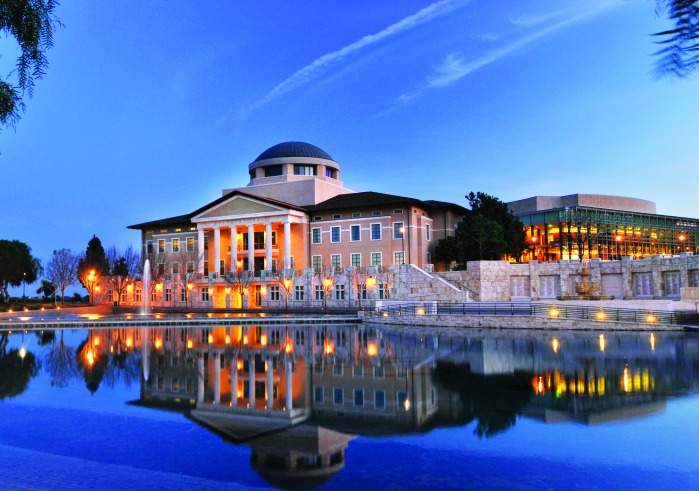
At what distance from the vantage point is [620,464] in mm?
9273

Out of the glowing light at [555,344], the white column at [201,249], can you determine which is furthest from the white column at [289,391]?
the white column at [201,249]

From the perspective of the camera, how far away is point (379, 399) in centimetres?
1436

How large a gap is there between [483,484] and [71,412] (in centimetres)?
962

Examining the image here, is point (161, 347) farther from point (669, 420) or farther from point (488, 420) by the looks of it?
point (669, 420)

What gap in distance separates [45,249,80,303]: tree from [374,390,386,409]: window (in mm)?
65021

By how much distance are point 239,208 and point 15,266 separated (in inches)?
1720

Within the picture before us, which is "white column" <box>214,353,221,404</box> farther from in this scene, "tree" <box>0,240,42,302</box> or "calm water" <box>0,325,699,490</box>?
"tree" <box>0,240,42,302</box>

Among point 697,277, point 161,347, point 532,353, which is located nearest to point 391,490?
point 532,353

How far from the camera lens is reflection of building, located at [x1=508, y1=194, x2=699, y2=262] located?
77.4 m

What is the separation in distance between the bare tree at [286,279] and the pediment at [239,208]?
20.3 ft

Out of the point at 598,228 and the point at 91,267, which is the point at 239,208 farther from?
the point at 598,228

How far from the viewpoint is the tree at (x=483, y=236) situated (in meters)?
53.0

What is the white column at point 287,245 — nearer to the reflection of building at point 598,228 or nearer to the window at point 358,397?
the reflection of building at point 598,228

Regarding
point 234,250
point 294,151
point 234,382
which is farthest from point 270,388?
point 294,151
